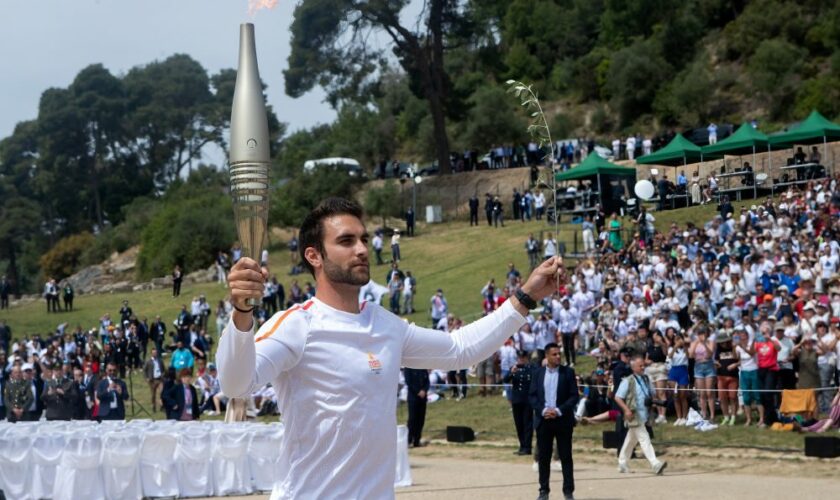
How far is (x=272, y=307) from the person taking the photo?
39656mm

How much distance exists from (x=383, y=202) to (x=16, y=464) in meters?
43.8

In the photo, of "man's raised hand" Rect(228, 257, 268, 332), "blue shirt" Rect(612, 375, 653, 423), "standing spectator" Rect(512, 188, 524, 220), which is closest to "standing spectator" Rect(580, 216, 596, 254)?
"blue shirt" Rect(612, 375, 653, 423)

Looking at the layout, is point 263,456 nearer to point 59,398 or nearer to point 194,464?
point 194,464

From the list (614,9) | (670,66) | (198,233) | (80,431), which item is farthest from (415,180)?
(80,431)

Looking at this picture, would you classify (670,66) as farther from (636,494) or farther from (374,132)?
(636,494)

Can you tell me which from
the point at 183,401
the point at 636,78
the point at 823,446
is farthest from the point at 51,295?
the point at 823,446

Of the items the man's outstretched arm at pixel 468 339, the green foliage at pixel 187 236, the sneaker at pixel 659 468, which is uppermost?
the green foliage at pixel 187 236

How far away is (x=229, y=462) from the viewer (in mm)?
17688

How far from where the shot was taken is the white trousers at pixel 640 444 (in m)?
16.8

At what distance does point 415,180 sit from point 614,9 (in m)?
24.0

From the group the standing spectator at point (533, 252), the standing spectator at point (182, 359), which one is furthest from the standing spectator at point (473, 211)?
the standing spectator at point (182, 359)

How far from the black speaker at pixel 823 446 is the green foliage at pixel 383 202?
42787 millimetres

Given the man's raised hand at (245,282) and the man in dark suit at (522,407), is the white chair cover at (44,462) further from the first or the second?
the man's raised hand at (245,282)

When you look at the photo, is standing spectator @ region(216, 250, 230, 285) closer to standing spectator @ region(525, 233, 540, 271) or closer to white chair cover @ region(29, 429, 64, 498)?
standing spectator @ region(525, 233, 540, 271)
